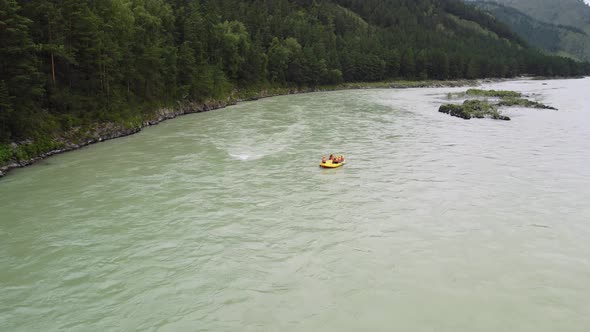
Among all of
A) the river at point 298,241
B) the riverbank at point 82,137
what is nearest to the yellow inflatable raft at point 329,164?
the river at point 298,241

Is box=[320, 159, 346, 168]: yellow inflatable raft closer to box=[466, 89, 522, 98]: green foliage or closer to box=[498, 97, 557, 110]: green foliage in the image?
box=[498, 97, 557, 110]: green foliage

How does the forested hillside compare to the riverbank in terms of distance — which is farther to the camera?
the forested hillside

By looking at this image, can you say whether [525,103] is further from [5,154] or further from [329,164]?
[5,154]

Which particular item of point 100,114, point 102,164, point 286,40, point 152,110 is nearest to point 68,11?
point 100,114

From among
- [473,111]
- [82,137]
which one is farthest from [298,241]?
[473,111]

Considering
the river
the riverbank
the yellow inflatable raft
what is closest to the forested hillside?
the riverbank

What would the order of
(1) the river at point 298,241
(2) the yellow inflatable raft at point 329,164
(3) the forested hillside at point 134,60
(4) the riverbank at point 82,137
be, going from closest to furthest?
(1) the river at point 298,241 < (2) the yellow inflatable raft at point 329,164 < (4) the riverbank at point 82,137 < (3) the forested hillside at point 134,60

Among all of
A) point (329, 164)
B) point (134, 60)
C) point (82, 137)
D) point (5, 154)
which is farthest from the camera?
point (134, 60)

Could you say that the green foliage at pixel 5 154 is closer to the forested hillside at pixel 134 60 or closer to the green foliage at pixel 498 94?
the forested hillside at pixel 134 60

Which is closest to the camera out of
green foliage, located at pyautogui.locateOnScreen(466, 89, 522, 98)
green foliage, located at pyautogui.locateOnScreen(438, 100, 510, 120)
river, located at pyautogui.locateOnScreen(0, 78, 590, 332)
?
river, located at pyautogui.locateOnScreen(0, 78, 590, 332)
